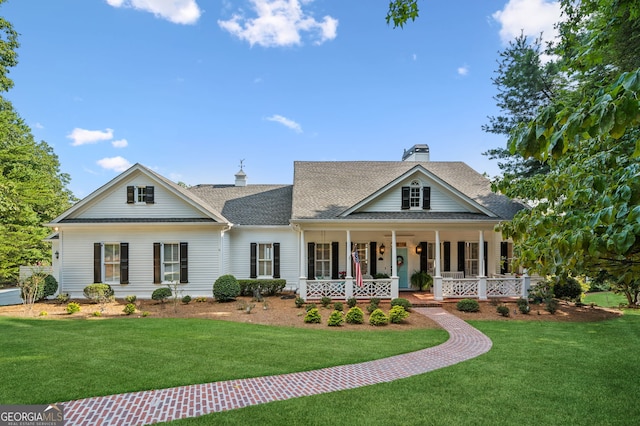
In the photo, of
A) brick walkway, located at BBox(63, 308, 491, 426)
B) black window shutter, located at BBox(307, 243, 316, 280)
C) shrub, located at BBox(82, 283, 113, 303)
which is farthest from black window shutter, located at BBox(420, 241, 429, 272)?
shrub, located at BBox(82, 283, 113, 303)

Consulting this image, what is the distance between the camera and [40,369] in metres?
6.65

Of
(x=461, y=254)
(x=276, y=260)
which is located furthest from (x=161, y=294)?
(x=461, y=254)

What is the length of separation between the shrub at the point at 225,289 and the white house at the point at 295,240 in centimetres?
142

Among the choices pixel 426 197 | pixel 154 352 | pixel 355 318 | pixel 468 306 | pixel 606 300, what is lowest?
pixel 606 300

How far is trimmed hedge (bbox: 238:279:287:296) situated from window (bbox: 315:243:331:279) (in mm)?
1988

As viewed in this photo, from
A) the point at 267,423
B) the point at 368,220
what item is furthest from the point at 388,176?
the point at 267,423

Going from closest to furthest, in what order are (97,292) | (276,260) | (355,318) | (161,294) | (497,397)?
(497,397) → (355,318) → (161,294) → (97,292) → (276,260)

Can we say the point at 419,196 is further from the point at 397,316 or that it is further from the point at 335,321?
the point at 335,321

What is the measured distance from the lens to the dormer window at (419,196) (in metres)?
15.8

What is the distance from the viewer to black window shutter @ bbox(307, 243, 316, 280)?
16627mm

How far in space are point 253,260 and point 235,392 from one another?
1153cm

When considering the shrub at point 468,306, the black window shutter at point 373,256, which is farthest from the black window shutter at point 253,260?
the shrub at point 468,306

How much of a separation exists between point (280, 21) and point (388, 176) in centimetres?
1223

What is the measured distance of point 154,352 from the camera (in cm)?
784
